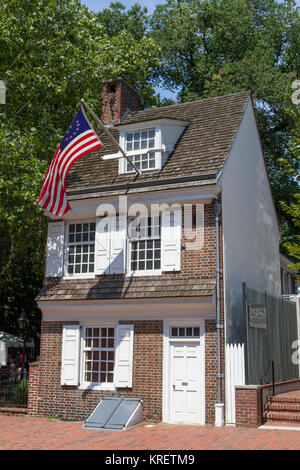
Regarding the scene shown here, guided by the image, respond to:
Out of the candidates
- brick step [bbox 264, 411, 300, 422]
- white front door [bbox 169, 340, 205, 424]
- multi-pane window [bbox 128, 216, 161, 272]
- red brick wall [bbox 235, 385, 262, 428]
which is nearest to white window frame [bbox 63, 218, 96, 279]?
multi-pane window [bbox 128, 216, 161, 272]

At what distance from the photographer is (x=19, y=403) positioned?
54.0 ft

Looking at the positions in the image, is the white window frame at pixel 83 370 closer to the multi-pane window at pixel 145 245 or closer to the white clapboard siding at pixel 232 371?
the multi-pane window at pixel 145 245

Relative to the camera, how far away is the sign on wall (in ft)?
46.9

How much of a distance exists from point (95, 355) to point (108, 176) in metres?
5.61

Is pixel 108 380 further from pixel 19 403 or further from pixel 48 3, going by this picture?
pixel 48 3

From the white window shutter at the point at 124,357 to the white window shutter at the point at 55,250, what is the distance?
113 inches

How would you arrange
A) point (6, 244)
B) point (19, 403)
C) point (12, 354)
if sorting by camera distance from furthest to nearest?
point (12, 354)
point (6, 244)
point (19, 403)

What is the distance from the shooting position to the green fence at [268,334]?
14109 millimetres

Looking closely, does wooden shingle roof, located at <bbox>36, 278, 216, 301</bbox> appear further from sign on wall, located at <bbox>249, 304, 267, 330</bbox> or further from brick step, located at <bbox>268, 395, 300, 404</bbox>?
brick step, located at <bbox>268, 395, 300, 404</bbox>

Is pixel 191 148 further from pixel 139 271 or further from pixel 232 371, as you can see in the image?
pixel 232 371

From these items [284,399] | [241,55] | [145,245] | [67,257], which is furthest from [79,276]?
[241,55]

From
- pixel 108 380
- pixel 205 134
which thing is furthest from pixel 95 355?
pixel 205 134

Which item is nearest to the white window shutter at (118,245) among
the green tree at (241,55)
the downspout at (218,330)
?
the downspout at (218,330)
